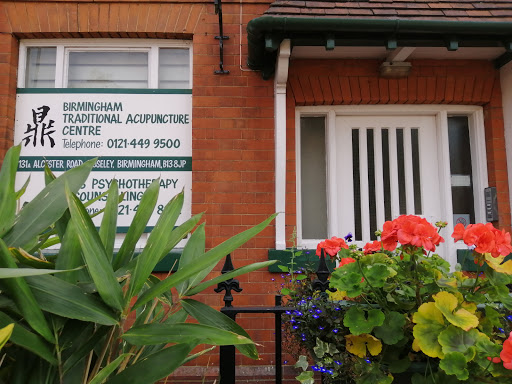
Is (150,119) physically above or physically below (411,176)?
above

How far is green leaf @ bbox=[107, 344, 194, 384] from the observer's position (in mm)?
1092

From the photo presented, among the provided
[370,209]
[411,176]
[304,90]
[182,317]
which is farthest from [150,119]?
[182,317]

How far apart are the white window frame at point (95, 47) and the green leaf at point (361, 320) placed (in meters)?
3.26

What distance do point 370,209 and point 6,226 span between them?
3.58 metres

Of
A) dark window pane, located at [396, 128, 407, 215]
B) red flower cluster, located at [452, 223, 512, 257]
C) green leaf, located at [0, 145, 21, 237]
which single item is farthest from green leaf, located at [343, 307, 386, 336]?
dark window pane, located at [396, 128, 407, 215]

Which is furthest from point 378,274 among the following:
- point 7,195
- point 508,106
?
point 508,106

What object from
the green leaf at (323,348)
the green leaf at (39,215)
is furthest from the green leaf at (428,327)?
the green leaf at (39,215)

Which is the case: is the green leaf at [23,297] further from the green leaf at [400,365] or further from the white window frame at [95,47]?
the white window frame at [95,47]

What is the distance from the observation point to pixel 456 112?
168 inches

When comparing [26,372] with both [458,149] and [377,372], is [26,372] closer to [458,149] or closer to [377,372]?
[377,372]

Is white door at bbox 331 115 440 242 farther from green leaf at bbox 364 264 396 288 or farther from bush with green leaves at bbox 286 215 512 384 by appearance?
green leaf at bbox 364 264 396 288

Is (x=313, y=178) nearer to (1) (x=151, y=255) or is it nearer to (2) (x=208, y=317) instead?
(2) (x=208, y=317)

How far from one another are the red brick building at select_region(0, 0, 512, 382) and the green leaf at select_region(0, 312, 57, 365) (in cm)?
284

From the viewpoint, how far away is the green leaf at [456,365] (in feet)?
4.71
